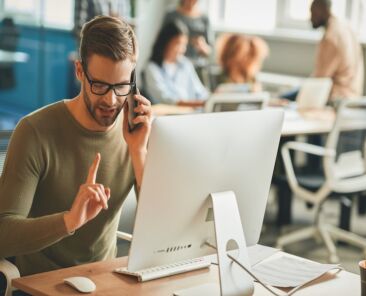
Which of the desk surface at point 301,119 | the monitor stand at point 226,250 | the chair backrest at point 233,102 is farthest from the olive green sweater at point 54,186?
the desk surface at point 301,119

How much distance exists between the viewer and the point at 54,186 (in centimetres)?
222

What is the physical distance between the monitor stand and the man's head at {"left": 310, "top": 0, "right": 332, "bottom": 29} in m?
4.23

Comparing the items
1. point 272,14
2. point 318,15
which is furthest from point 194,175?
point 272,14

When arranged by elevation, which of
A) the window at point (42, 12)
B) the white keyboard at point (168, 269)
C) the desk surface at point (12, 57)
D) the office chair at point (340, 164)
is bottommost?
the office chair at point (340, 164)

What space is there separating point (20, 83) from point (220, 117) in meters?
5.27

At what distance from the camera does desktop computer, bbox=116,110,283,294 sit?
182 centimetres

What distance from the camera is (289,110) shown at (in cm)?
548

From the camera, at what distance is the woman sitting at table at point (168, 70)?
568 cm

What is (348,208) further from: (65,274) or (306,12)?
(65,274)

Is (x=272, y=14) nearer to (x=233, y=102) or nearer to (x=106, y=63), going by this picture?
(x=233, y=102)

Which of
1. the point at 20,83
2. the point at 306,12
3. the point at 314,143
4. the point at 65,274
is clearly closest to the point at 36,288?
the point at 65,274

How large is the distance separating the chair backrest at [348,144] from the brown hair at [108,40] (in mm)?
2418

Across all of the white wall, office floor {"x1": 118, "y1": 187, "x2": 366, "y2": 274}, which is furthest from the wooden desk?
the white wall

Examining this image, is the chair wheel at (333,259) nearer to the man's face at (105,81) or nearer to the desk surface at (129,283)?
the desk surface at (129,283)
